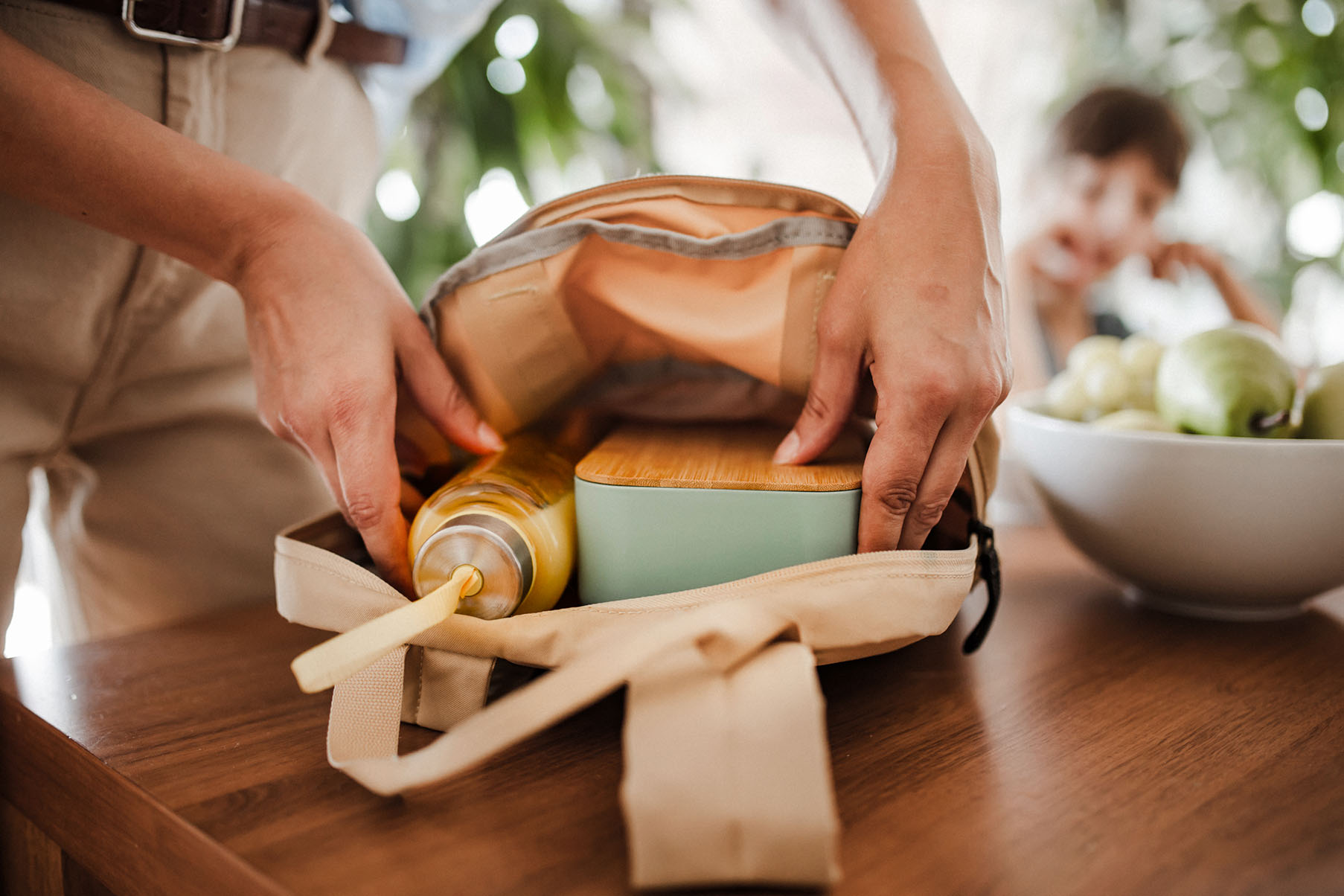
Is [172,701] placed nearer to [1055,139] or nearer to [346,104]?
[346,104]

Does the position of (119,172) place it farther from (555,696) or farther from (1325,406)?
(1325,406)

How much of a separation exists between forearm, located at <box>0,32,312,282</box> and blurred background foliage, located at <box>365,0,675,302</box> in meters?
0.80

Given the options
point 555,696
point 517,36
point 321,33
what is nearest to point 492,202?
point 517,36

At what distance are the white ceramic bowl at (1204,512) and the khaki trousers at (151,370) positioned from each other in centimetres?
54

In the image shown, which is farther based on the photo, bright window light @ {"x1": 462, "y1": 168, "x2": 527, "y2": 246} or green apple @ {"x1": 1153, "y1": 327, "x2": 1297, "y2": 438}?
bright window light @ {"x1": 462, "y1": 168, "x2": 527, "y2": 246}

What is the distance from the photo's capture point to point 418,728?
0.33 meters

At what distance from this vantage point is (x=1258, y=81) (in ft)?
6.22

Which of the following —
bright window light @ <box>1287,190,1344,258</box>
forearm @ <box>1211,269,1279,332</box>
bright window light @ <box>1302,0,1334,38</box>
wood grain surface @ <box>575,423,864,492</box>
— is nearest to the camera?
wood grain surface @ <box>575,423,864,492</box>

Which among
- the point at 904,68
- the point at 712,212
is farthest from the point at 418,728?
the point at 904,68

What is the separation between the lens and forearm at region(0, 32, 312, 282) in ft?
1.17

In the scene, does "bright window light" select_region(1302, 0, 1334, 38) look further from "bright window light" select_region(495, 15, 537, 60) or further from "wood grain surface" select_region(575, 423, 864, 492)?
"wood grain surface" select_region(575, 423, 864, 492)

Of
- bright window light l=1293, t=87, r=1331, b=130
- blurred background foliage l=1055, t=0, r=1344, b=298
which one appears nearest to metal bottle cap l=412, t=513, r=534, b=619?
blurred background foliage l=1055, t=0, r=1344, b=298

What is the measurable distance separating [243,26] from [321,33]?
5 centimetres

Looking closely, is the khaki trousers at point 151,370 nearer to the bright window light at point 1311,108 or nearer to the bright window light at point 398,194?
the bright window light at point 398,194
